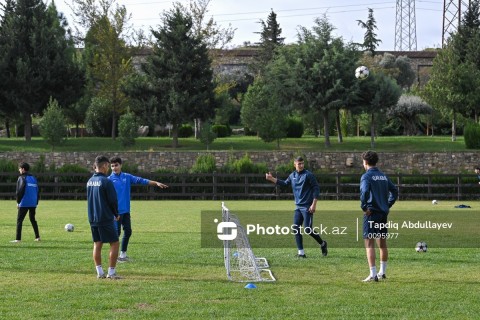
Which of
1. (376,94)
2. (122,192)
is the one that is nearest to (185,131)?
(376,94)

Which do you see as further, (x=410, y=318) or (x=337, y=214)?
(x=337, y=214)

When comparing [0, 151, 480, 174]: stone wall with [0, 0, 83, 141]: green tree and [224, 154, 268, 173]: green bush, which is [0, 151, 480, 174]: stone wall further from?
[0, 0, 83, 141]: green tree

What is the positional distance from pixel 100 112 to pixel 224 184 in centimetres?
2200

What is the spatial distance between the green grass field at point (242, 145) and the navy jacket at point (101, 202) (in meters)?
36.8

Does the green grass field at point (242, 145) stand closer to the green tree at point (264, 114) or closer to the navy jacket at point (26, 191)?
the green tree at point (264, 114)

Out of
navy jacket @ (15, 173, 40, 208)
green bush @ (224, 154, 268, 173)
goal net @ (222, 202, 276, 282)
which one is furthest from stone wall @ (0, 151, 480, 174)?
goal net @ (222, 202, 276, 282)

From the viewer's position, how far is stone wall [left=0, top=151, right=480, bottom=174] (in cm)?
4212

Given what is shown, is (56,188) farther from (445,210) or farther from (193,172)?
(445,210)

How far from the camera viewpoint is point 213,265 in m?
13.0

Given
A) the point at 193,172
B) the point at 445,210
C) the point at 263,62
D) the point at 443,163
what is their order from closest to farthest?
the point at 445,210 < the point at 193,172 < the point at 443,163 < the point at 263,62

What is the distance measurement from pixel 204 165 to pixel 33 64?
17476 millimetres

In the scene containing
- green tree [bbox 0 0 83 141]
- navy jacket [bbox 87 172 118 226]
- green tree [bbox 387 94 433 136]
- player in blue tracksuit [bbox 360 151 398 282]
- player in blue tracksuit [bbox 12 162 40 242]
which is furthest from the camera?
green tree [bbox 387 94 433 136]

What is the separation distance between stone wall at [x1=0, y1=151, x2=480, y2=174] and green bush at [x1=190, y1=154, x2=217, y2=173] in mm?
1261

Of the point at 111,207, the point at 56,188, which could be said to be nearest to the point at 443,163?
the point at 56,188
